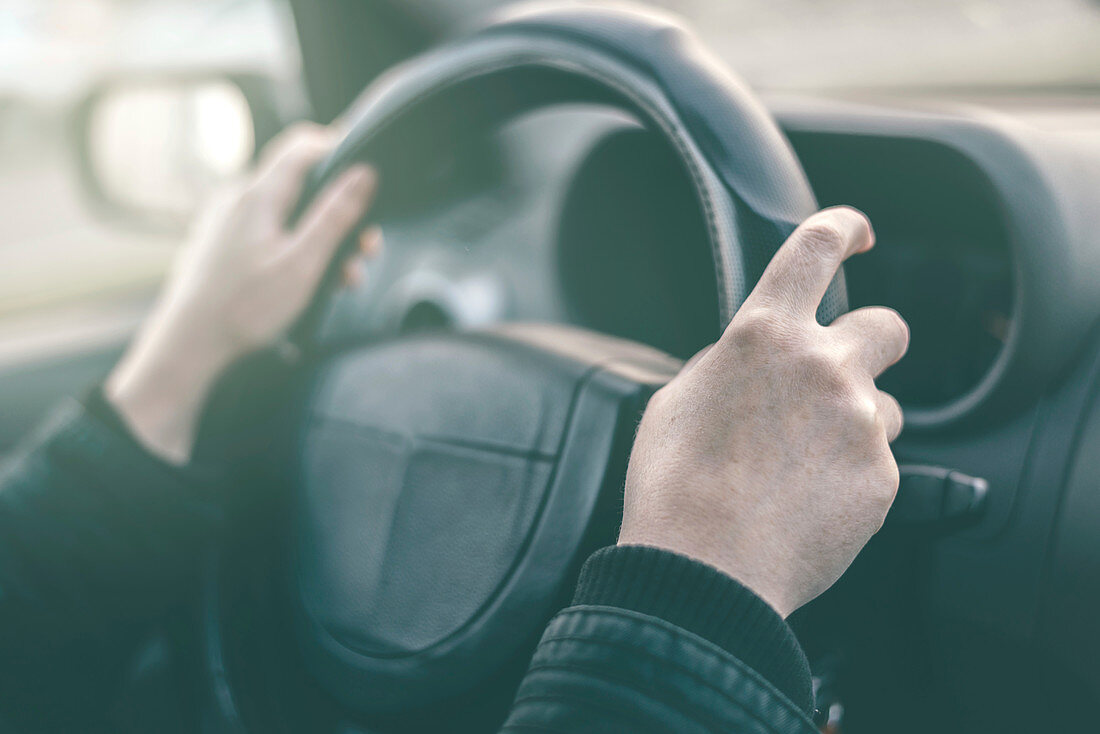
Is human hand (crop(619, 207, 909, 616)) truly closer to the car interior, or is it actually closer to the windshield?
the car interior

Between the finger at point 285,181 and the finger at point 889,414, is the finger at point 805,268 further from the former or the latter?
the finger at point 285,181

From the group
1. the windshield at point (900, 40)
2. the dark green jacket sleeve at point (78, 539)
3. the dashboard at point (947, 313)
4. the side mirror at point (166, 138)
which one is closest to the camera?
the dashboard at point (947, 313)

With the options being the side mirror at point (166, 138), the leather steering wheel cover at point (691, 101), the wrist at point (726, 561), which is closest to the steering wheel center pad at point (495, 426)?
the leather steering wheel cover at point (691, 101)

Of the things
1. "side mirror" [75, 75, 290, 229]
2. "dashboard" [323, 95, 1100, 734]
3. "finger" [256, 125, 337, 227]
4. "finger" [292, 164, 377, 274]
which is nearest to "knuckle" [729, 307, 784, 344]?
"dashboard" [323, 95, 1100, 734]

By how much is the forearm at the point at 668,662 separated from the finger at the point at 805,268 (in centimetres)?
18

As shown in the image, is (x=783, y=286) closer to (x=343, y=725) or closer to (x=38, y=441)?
(x=343, y=725)

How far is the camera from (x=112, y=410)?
105 centimetres

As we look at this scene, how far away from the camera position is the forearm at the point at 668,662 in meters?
0.56

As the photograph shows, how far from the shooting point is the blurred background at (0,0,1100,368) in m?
1.29

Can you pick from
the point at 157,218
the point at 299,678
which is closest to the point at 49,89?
the point at 157,218

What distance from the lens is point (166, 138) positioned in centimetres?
202

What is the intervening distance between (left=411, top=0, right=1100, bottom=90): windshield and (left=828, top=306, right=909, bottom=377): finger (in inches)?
26.8

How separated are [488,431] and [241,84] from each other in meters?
1.34

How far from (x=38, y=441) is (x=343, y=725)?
1.61ft
